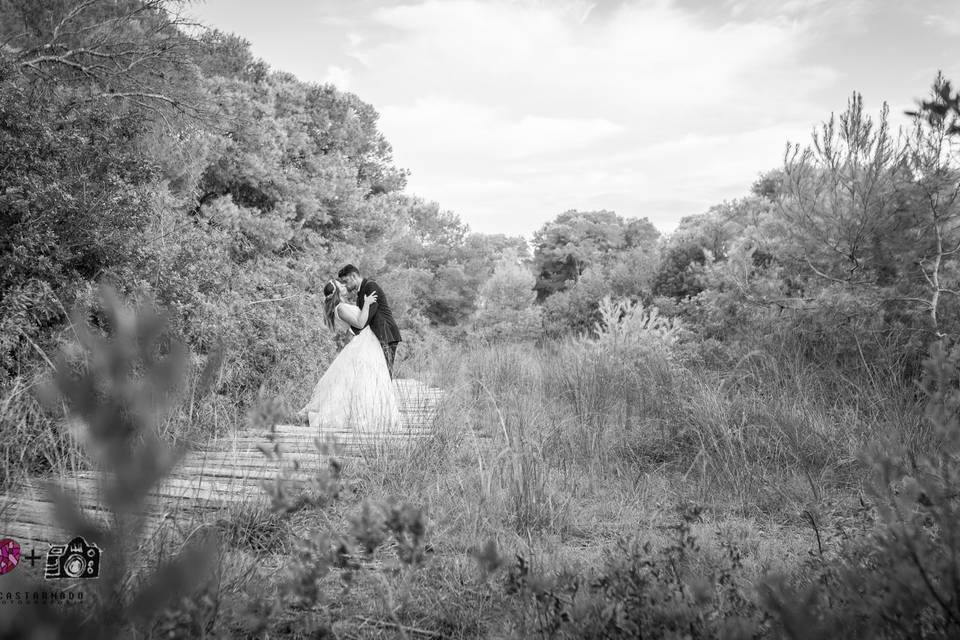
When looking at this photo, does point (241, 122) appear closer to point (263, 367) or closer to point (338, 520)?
point (263, 367)

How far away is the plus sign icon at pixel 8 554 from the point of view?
1808mm

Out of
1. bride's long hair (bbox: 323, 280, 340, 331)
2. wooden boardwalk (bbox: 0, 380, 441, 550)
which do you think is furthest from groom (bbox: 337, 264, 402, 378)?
wooden boardwalk (bbox: 0, 380, 441, 550)

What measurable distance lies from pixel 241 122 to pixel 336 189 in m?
3.38

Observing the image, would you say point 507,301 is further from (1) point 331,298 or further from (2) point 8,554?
(2) point 8,554

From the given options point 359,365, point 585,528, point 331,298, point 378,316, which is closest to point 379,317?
point 378,316

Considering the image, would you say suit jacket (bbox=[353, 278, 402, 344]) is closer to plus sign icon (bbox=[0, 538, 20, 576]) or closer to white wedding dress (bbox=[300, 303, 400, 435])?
white wedding dress (bbox=[300, 303, 400, 435])

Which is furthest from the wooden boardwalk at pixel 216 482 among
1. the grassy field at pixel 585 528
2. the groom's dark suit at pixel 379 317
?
the groom's dark suit at pixel 379 317

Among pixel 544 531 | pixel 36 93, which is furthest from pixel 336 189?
pixel 544 531

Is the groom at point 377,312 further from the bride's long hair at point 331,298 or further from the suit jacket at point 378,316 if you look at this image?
the bride's long hair at point 331,298

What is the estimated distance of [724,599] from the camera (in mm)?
1668

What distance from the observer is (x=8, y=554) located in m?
1.92

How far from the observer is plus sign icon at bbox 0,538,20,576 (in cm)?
181

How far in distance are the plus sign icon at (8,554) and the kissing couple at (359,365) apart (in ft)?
10.7

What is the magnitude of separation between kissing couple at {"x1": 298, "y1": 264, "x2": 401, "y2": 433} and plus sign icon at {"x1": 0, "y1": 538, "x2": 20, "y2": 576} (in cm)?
327
